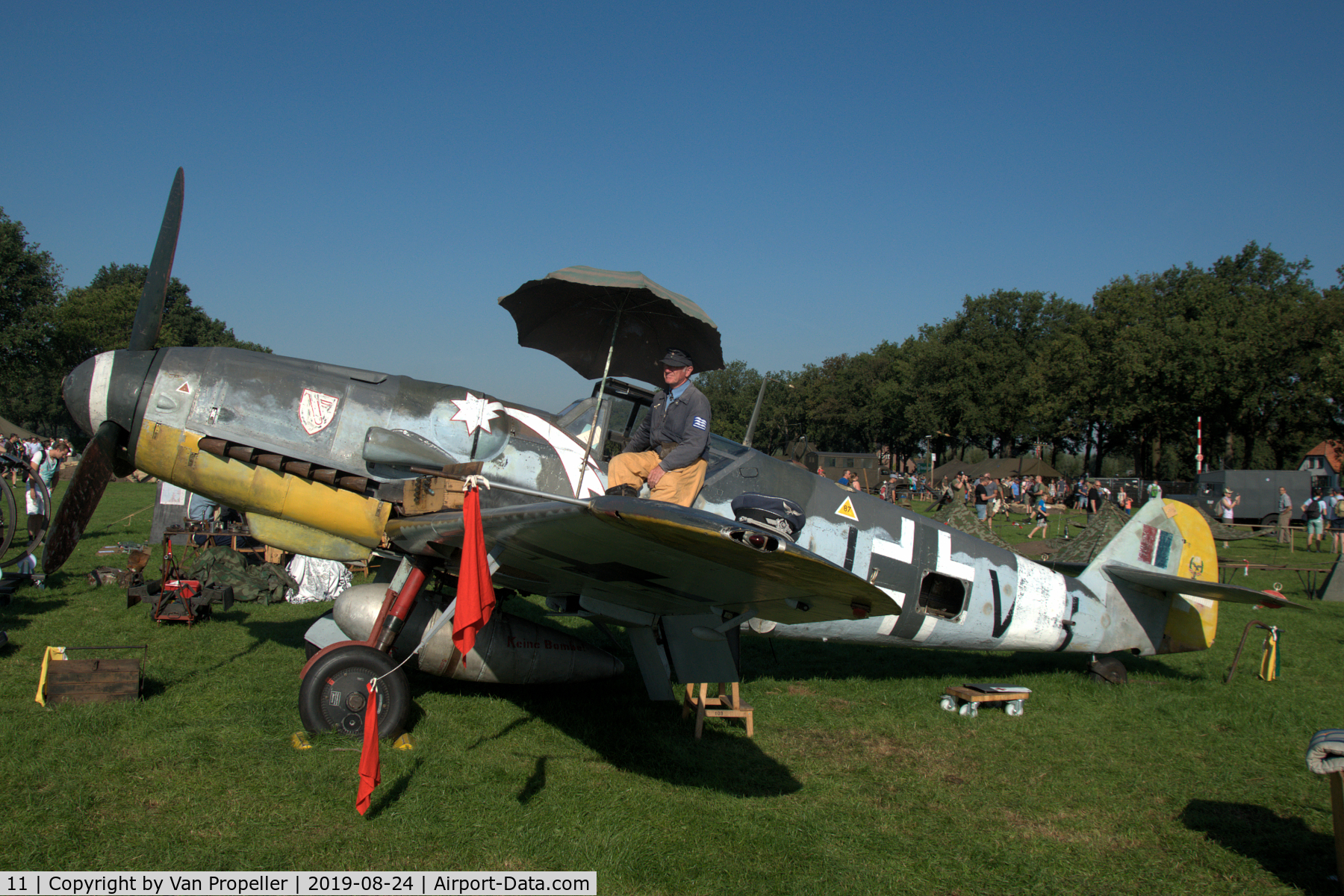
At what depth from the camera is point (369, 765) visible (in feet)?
13.4

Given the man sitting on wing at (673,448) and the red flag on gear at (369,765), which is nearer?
the red flag on gear at (369,765)

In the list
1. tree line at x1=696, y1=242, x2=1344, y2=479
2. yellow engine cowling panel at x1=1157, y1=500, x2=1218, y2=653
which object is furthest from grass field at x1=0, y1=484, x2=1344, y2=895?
tree line at x1=696, y1=242, x2=1344, y2=479

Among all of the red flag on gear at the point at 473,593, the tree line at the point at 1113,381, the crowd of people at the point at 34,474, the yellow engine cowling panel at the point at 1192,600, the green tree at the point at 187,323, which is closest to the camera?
the red flag on gear at the point at 473,593

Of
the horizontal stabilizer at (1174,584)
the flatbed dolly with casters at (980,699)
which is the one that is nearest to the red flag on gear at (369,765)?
the flatbed dolly with casters at (980,699)

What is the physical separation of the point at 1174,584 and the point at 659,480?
18.6 ft

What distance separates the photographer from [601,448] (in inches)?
244

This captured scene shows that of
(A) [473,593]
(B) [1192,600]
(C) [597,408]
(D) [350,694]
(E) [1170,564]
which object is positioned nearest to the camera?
(A) [473,593]

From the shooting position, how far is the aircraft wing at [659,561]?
10.9ft

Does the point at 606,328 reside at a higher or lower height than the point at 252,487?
higher

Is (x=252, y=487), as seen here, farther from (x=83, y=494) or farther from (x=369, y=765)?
(x=369, y=765)

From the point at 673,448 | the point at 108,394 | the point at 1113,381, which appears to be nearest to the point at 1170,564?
the point at 673,448

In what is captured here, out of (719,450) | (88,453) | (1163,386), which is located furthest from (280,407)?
(1163,386)

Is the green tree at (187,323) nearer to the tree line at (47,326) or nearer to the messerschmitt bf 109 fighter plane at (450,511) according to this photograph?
the tree line at (47,326)

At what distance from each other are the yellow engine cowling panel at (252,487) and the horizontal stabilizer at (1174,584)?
23.4 ft
